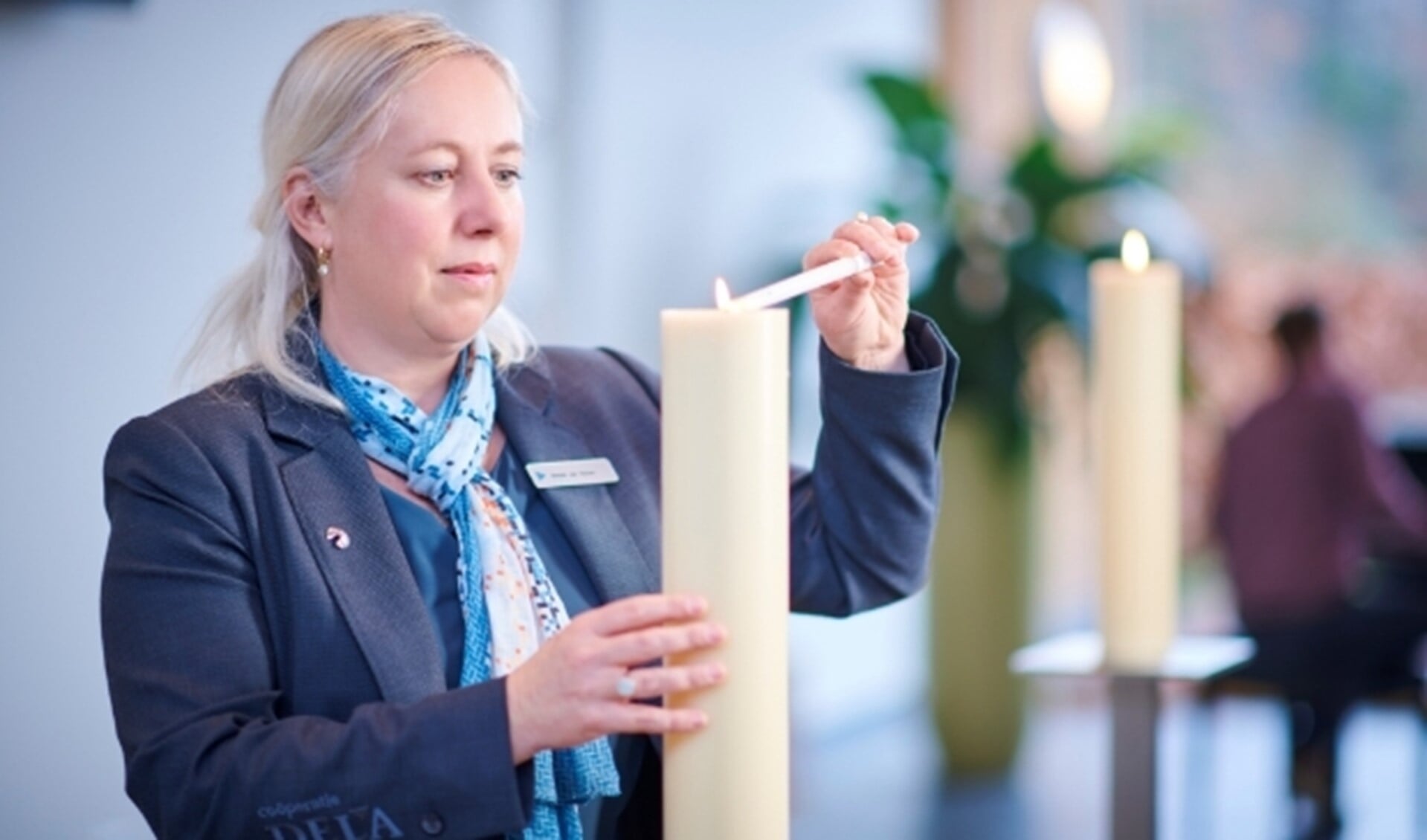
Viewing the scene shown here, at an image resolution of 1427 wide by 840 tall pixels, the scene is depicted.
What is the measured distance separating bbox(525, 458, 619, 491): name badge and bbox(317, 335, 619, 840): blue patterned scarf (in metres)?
0.03

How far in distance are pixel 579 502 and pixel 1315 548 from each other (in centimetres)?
351

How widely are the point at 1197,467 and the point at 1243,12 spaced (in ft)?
5.07

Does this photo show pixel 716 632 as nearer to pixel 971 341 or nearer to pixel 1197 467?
pixel 971 341

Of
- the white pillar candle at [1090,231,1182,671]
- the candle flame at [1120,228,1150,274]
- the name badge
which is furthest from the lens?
the candle flame at [1120,228,1150,274]

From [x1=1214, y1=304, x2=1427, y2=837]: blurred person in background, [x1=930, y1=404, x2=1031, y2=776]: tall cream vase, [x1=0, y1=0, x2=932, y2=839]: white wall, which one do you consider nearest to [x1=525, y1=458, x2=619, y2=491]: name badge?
[x1=0, y1=0, x2=932, y2=839]: white wall

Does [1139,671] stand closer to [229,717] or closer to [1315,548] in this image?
[229,717]

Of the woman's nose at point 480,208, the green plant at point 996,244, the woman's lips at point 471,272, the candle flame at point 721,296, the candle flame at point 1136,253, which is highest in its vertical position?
the green plant at point 996,244

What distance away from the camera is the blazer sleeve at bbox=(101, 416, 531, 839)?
1.31 m

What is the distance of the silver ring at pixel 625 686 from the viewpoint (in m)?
1.19

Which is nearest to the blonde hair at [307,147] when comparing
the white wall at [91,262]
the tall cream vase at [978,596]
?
the white wall at [91,262]

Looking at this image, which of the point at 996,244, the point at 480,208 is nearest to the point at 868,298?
the point at 480,208

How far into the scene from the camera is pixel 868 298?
1.52m

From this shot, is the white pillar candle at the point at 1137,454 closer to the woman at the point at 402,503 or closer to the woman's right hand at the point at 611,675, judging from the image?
the woman at the point at 402,503

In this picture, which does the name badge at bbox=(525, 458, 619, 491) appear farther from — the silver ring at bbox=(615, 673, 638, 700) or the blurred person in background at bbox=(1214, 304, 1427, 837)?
the blurred person in background at bbox=(1214, 304, 1427, 837)
